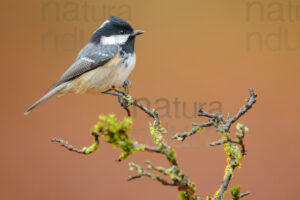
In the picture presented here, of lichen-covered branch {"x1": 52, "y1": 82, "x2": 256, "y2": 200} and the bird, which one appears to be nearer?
lichen-covered branch {"x1": 52, "y1": 82, "x2": 256, "y2": 200}

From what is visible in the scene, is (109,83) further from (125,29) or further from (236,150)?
(236,150)

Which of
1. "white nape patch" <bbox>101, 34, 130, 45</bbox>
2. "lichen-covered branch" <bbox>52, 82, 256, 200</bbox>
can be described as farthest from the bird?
"lichen-covered branch" <bbox>52, 82, 256, 200</bbox>

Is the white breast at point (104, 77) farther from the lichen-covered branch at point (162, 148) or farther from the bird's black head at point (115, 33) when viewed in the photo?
the lichen-covered branch at point (162, 148)

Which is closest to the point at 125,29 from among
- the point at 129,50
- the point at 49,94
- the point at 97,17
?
the point at 129,50

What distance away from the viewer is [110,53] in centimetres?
111

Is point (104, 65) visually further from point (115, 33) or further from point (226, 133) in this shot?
point (226, 133)

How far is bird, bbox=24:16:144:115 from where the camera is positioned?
1102 millimetres

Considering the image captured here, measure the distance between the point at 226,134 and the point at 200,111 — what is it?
0.20 feet

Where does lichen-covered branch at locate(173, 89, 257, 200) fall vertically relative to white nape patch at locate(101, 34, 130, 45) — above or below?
below

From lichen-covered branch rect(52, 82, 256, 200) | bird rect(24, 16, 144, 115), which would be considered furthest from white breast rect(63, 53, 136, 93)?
lichen-covered branch rect(52, 82, 256, 200)

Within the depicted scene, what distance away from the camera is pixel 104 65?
112 centimetres

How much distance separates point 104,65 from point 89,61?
0.19 feet

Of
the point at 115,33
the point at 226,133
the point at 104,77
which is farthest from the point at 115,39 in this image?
the point at 226,133

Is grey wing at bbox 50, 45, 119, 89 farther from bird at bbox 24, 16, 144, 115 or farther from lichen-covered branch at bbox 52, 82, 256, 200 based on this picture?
lichen-covered branch at bbox 52, 82, 256, 200
